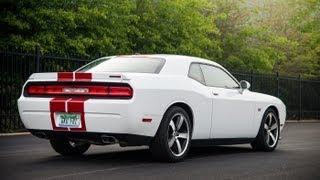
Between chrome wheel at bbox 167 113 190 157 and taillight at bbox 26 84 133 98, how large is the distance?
82 cm

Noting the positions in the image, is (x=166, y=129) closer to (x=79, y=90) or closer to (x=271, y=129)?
(x=79, y=90)

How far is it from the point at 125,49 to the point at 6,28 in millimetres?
4762

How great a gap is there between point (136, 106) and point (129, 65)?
4.01 feet

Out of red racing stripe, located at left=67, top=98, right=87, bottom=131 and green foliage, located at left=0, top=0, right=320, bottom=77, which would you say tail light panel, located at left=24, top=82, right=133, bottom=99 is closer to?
red racing stripe, located at left=67, top=98, right=87, bottom=131

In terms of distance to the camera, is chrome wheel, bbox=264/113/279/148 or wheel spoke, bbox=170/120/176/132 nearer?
wheel spoke, bbox=170/120/176/132

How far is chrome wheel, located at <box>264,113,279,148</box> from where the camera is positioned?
9.93 m

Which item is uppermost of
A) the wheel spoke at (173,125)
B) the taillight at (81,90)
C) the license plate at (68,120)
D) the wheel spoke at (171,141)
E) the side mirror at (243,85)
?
the taillight at (81,90)

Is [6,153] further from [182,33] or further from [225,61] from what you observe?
[225,61]

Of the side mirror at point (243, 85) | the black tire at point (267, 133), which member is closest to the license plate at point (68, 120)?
the side mirror at point (243, 85)

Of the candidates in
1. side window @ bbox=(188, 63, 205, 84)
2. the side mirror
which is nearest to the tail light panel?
side window @ bbox=(188, 63, 205, 84)

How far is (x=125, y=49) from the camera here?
2091 centimetres

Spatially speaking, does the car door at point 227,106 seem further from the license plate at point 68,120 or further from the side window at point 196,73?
the license plate at point 68,120

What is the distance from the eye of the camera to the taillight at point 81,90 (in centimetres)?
721

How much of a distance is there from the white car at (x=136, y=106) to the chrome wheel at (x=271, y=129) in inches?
42.2
